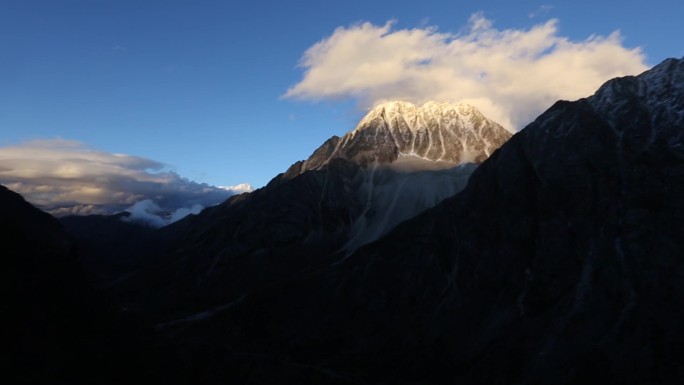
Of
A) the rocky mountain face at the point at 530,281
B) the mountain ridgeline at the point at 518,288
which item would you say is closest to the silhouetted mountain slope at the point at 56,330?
the mountain ridgeline at the point at 518,288

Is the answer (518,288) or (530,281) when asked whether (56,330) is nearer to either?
(518,288)

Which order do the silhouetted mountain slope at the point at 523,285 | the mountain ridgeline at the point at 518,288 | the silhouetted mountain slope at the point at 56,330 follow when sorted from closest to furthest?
1. the silhouetted mountain slope at the point at 56,330
2. the mountain ridgeline at the point at 518,288
3. the silhouetted mountain slope at the point at 523,285

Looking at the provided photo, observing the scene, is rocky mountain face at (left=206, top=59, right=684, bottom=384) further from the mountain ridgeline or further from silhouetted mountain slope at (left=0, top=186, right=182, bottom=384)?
silhouetted mountain slope at (left=0, top=186, right=182, bottom=384)

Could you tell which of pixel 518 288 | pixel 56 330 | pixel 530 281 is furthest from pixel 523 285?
pixel 56 330

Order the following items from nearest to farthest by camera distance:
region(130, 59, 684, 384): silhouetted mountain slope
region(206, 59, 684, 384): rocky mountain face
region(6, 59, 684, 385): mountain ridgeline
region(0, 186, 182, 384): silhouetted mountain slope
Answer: region(0, 186, 182, 384): silhouetted mountain slope, region(6, 59, 684, 385): mountain ridgeline, region(206, 59, 684, 384): rocky mountain face, region(130, 59, 684, 384): silhouetted mountain slope

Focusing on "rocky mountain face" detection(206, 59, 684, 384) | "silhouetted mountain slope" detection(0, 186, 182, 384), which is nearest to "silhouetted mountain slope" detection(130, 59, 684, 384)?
"rocky mountain face" detection(206, 59, 684, 384)

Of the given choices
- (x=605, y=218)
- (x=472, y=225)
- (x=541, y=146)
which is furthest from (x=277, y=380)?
(x=541, y=146)

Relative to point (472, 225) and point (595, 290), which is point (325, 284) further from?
point (595, 290)

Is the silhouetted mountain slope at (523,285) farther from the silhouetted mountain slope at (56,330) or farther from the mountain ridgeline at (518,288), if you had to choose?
the silhouetted mountain slope at (56,330)
